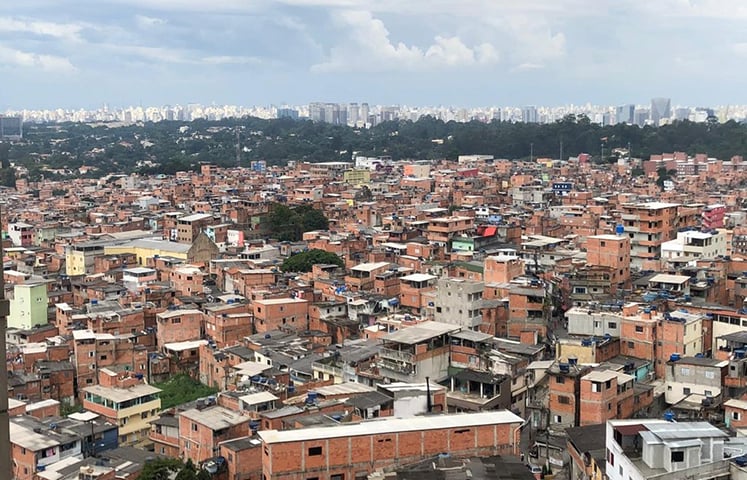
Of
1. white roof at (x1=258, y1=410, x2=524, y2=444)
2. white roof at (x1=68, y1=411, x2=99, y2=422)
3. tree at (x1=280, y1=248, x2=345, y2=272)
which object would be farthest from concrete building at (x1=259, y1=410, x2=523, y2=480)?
tree at (x1=280, y1=248, x2=345, y2=272)

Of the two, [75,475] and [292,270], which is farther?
[292,270]

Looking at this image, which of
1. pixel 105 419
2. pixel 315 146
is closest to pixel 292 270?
pixel 105 419

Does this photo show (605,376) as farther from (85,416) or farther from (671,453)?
(85,416)

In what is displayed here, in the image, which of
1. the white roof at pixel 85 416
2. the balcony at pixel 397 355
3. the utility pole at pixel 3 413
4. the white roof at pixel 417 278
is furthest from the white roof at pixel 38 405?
the utility pole at pixel 3 413

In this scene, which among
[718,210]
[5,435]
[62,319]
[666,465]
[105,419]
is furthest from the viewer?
[718,210]

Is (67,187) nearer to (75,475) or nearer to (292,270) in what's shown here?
(292,270)

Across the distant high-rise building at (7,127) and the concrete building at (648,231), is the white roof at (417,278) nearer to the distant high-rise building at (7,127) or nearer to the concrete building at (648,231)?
the concrete building at (648,231)
